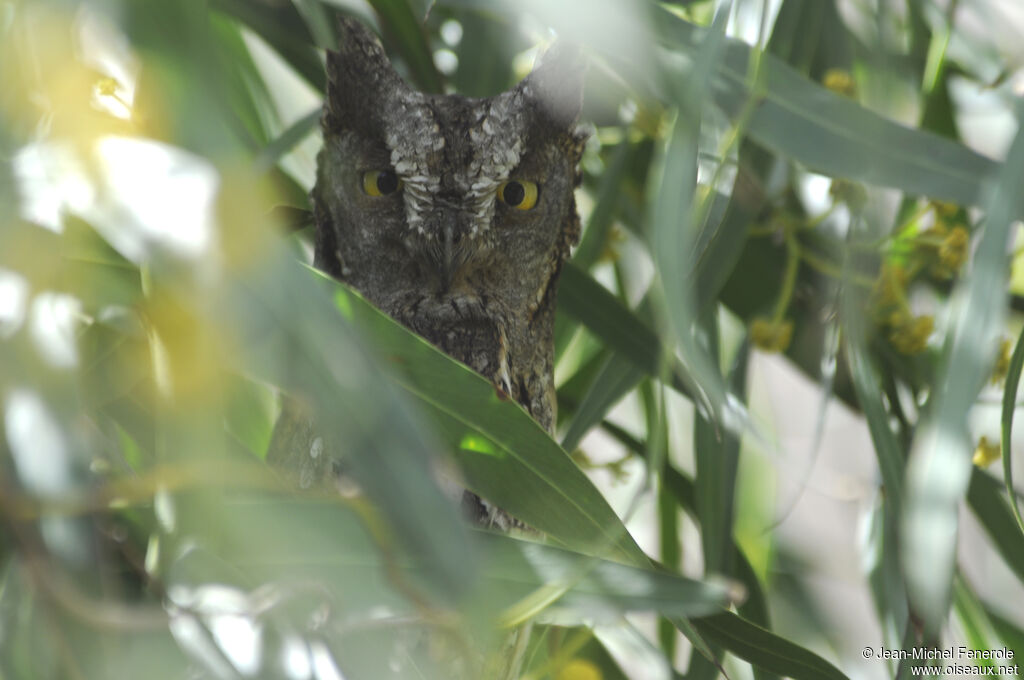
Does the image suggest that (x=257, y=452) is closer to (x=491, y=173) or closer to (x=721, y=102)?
(x=491, y=173)

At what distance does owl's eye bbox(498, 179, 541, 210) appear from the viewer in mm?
1271

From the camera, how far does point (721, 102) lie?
1019mm

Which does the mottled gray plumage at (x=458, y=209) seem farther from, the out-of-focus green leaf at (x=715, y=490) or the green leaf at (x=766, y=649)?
the green leaf at (x=766, y=649)

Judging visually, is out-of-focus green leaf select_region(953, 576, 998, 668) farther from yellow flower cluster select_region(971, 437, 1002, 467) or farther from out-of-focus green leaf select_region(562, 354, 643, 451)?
out-of-focus green leaf select_region(562, 354, 643, 451)

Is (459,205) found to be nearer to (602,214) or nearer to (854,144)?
(602,214)

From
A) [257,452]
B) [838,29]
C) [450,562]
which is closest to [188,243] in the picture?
[450,562]

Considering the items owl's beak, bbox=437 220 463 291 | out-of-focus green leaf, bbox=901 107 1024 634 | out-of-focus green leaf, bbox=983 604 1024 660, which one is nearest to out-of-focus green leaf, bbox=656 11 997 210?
out-of-focus green leaf, bbox=901 107 1024 634

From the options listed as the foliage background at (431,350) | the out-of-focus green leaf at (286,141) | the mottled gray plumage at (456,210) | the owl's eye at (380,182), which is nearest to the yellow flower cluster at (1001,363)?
the foliage background at (431,350)

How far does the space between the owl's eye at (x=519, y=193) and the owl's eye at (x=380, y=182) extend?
0.51 feet

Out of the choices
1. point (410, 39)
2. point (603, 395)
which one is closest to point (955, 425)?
point (603, 395)

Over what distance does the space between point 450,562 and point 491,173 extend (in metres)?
0.85

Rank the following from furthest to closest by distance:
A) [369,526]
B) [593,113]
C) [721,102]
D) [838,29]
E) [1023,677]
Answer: [838,29] < [593,113] < [1023,677] < [721,102] < [369,526]

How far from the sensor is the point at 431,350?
2.58 ft

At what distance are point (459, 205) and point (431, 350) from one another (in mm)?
488
